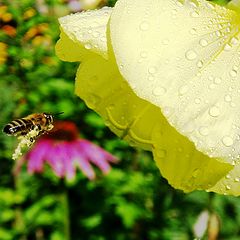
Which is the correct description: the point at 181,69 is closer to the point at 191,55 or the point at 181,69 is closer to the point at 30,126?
the point at 191,55

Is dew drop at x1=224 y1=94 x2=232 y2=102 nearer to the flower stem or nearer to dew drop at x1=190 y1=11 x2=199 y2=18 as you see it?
dew drop at x1=190 y1=11 x2=199 y2=18

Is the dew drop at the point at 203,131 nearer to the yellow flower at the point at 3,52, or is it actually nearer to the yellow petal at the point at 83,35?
the yellow petal at the point at 83,35

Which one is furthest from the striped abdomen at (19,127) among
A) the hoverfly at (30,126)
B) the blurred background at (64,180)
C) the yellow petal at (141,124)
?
the blurred background at (64,180)

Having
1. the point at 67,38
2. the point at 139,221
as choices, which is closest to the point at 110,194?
the point at 139,221

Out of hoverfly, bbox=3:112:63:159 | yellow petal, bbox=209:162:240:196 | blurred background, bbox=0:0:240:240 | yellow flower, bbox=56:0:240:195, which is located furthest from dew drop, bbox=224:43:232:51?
blurred background, bbox=0:0:240:240

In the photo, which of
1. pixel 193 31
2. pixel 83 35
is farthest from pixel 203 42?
pixel 83 35

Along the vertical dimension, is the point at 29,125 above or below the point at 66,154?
above
